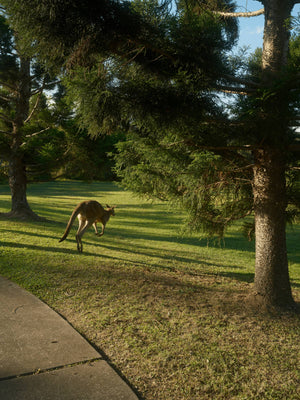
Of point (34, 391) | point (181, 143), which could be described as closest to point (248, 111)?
point (181, 143)

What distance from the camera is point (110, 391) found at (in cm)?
281

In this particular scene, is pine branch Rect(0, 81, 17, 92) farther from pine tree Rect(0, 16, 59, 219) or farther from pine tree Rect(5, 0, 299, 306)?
pine tree Rect(5, 0, 299, 306)

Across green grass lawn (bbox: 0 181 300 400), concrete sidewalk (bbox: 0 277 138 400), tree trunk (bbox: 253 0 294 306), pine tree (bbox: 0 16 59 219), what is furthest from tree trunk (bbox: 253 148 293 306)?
pine tree (bbox: 0 16 59 219)

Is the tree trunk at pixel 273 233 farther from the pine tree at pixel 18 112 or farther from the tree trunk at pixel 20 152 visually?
the tree trunk at pixel 20 152

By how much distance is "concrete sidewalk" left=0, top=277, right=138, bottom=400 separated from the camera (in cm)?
276

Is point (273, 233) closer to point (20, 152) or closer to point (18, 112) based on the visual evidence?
point (20, 152)

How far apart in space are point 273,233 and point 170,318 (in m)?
2.03

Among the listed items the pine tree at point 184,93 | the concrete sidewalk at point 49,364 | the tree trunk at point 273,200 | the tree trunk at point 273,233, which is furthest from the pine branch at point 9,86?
the tree trunk at point 273,233

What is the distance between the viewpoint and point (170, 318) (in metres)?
4.45

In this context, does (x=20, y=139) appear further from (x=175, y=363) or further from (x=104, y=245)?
(x=175, y=363)

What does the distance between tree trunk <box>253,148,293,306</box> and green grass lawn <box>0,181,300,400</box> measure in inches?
14.5

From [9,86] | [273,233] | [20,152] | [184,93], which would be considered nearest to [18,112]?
[9,86]

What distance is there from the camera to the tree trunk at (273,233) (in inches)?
200

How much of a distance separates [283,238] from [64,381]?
3.72 m
